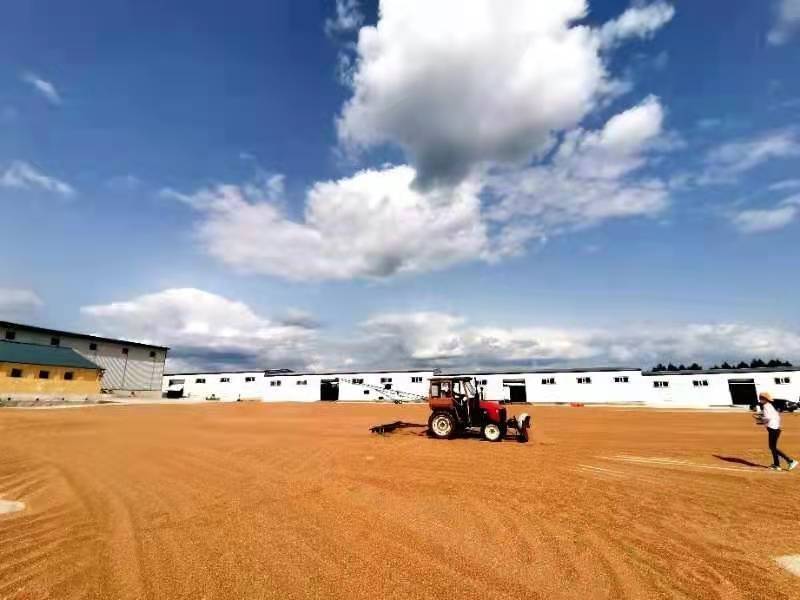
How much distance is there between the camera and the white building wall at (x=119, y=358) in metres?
51.6

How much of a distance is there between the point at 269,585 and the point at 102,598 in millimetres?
1744

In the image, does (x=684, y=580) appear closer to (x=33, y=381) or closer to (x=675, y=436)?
(x=675, y=436)

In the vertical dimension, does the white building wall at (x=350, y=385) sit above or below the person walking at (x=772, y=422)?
above

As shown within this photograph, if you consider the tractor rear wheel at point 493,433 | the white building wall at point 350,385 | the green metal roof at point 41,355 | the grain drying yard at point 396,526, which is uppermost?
the green metal roof at point 41,355

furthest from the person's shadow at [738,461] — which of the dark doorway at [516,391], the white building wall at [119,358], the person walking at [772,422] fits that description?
the white building wall at [119,358]

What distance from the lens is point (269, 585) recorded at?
475 cm

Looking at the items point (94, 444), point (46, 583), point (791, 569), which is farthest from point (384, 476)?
point (94, 444)

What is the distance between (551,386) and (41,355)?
61.0 metres

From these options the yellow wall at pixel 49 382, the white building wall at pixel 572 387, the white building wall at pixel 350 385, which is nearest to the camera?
the yellow wall at pixel 49 382

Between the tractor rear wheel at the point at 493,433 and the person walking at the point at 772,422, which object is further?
the tractor rear wheel at the point at 493,433

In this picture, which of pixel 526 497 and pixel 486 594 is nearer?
pixel 486 594

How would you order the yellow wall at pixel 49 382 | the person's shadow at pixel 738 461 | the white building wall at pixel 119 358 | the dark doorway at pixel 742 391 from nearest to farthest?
1. the person's shadow at pixel 738 461
2. the yellow wall at pixel 49 382
3. the dark doorway at pixel 742 391
4. the white building wall at pixel 119 358

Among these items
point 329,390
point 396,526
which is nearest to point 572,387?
point 329,390

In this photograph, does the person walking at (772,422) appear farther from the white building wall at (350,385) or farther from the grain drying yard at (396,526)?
the white building wall at (350,385)
